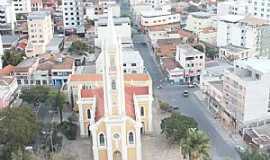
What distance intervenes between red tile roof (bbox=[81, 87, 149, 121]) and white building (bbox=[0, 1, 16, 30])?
36.2 meters

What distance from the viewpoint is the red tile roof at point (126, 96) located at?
3312cm

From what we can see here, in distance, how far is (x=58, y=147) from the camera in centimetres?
3553

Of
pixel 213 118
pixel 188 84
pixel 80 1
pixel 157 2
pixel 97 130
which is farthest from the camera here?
pixel 157 2

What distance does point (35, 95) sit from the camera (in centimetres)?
4200

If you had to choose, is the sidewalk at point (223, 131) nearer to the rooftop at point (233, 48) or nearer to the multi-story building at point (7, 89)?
the rooftop at point (233, 48)

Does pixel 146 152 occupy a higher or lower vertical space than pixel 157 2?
lower

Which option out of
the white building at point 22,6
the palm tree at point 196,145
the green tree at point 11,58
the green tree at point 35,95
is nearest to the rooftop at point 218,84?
the palm tree at point 196,145

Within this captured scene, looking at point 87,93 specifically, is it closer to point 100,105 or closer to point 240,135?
point 100,105

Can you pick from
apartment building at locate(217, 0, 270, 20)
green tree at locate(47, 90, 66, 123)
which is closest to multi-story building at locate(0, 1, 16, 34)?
green tree at locate(47, 90, 66, 123)

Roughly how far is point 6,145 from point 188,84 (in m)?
23.2

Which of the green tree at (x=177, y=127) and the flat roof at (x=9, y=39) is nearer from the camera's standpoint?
the green tree at (x=177, y=127)

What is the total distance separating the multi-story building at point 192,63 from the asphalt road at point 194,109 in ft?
8.22

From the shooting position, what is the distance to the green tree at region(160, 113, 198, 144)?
112 feet

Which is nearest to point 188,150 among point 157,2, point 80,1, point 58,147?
point 58,147
